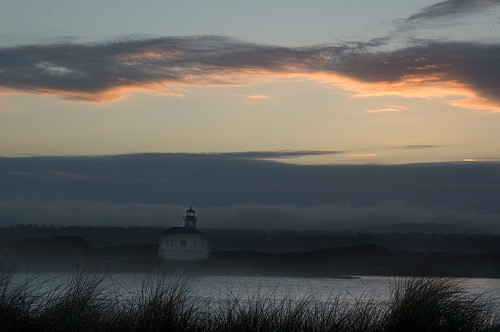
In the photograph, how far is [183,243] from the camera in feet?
251

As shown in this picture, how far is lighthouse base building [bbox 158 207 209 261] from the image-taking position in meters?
76.4

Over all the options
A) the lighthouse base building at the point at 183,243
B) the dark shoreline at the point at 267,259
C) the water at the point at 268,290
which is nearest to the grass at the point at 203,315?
the water at the point at 268,290

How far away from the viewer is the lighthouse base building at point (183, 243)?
251 feet

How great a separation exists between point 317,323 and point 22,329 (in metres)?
4.38

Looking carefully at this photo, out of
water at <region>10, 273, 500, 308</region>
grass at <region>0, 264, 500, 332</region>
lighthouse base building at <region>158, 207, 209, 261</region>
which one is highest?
lighthouse base building at <region>158, 207, 209, 261</region>

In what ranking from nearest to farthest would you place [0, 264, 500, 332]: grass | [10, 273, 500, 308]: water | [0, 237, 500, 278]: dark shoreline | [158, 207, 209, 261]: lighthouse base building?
[0, 264, 500, 332]: grass
[10, 273, 500, 308]: water
[158, 207, 209, 261]: lighthouse base building
[0, 237, 500, 278]: dark shoreline

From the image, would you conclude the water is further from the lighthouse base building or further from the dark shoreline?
the dark shoreline

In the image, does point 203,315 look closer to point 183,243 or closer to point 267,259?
point 183,243

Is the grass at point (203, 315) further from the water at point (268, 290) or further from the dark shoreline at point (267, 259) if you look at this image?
the dark shoreline at point (267, 259)

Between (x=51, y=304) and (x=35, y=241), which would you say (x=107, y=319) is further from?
(x=35, y=241)

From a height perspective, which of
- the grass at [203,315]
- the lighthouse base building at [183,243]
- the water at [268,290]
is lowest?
the grass at [203,315]

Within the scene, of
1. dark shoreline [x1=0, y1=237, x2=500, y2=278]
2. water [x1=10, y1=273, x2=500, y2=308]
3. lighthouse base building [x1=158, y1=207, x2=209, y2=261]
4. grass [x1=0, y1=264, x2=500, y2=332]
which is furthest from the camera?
dark shoreline [x1=0, y1=237, x2=500, y2=278]

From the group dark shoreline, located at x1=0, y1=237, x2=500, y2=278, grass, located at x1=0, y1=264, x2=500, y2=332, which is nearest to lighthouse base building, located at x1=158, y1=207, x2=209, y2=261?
dark shoreline, located at x1=0, y1=237, x2=500, y2=278

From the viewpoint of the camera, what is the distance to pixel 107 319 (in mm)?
10547
